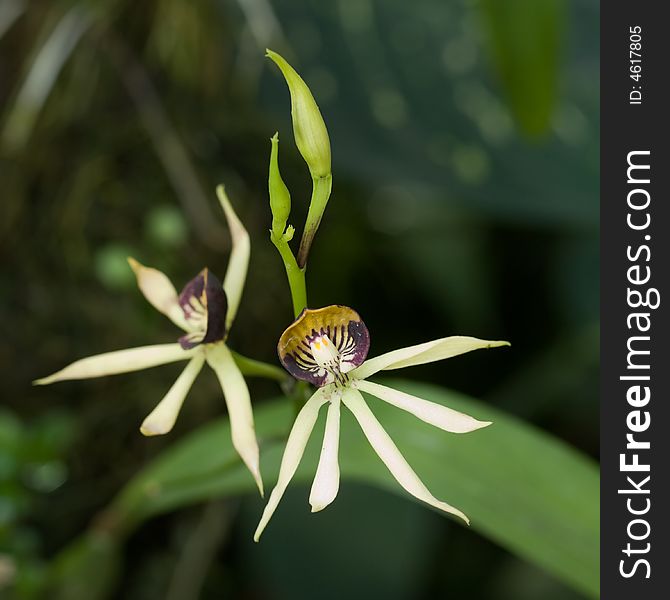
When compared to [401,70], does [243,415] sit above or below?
below

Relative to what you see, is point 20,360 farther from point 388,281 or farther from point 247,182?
point 388,281

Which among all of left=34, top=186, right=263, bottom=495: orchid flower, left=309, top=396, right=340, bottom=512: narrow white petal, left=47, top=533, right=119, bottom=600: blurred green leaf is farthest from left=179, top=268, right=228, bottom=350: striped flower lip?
left=47, top=533, right=119, bottom=600: blurred green leaf

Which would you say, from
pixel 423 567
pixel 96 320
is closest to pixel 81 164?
pixel 96 320

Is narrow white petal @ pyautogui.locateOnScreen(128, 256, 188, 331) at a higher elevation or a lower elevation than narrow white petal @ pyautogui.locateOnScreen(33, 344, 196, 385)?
higher

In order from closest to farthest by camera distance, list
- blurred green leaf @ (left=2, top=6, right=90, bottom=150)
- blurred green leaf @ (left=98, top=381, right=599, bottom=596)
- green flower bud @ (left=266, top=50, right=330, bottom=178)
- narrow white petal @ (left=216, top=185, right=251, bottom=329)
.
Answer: green flower bud @ (left=266, top=50, right=330, bottom=178) → narrow white petal @ (left=216, top=185, right=251, bottom=329) → blurred green leaf @ (left=98, top=381, right=599, bottom=596) → blurred green leaf @ (left=2, top=6, right=90, bottom=150)

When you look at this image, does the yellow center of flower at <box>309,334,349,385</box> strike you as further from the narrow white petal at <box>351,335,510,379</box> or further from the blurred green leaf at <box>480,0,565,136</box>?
the blurred green leaf at <box>480,0,565,136</box>

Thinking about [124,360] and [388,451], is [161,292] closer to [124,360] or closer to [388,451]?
[124,360]
